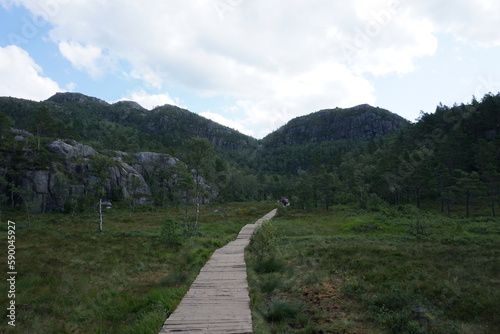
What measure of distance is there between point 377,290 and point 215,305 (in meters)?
6.31

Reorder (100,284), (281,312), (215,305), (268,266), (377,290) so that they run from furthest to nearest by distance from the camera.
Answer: (268,266), (100,284), (377,290), (215,305), (281,312)

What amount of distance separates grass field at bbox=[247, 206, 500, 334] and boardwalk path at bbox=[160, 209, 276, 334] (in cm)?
44

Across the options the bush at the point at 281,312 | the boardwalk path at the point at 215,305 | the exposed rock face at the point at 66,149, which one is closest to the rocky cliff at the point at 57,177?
the exposed rock face at the point at 66,149

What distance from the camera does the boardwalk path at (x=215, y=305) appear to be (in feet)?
22.0

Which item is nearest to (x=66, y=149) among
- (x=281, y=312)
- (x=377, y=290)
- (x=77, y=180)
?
(x=77, y=180)

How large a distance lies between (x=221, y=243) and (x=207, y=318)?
1305 centimetres

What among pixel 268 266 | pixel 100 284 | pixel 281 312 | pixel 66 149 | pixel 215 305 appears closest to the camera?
pixel 281 312

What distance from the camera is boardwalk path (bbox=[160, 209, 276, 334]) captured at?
6.70 m

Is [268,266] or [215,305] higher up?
[215,305]

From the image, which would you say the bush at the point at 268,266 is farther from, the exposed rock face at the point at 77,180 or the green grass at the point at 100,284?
the exposed rock face at the point at 77,180

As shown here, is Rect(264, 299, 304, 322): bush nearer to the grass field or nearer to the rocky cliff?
the grass field

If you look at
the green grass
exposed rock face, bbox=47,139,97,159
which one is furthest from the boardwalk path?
exposed rock face, bbox=47,139,97,159

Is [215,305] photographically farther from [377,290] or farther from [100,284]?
[100,284]

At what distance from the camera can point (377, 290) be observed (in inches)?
409
